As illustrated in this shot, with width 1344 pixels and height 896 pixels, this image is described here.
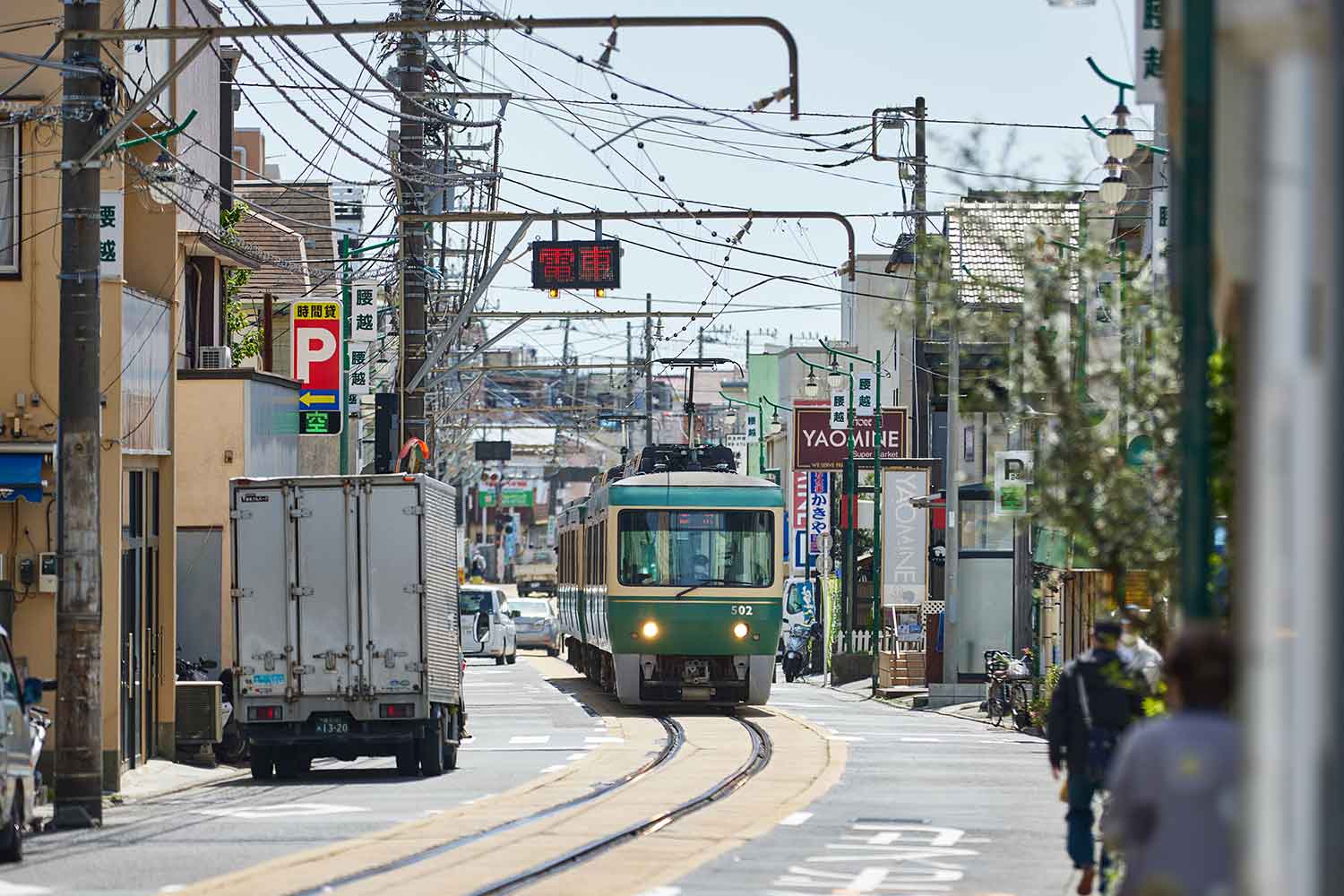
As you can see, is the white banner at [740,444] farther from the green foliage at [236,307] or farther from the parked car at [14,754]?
the parked car at [14,754]

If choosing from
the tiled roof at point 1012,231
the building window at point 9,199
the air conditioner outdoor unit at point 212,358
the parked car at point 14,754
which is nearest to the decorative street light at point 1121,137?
the tiled roof at point 1012,231

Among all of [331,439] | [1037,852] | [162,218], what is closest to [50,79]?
[162,218]

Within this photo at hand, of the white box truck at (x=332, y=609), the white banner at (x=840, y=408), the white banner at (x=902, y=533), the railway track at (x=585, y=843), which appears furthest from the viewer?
the white banner at (x=840, y=408)

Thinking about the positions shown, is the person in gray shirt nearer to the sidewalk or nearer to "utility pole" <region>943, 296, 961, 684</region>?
the sidewalk

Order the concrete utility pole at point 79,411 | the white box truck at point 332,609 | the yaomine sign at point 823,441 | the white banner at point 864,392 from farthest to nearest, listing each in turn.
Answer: the yaomine sign at point 823,441, the white banner at point 864,392, the white box truck at point 332,609, the concrete utility pole at point 79,411

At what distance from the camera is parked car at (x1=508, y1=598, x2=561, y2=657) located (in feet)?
207

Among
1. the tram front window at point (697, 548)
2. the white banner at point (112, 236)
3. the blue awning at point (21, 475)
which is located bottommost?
the tram front window at point (697, 548)

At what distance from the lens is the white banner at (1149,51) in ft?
48.2

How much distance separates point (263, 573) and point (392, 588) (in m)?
1.34

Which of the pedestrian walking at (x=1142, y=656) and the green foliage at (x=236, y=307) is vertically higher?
the green foliage at (x=236, y=307)

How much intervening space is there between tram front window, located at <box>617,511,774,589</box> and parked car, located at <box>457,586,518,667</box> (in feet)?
70.9

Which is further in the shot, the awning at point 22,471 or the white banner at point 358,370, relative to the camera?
the white banner at point 358,370

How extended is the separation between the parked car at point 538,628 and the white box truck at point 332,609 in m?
40.4

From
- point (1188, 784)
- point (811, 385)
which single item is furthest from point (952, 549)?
point (1188, 784)
